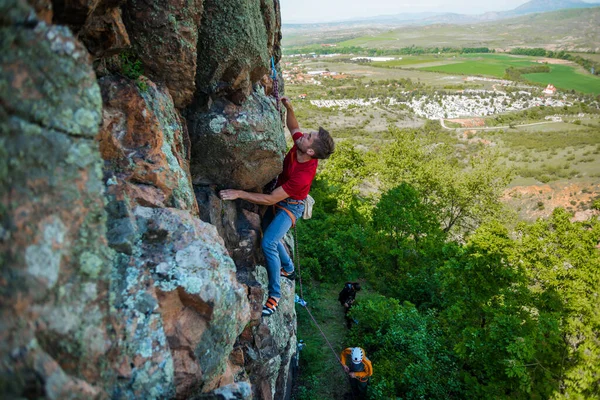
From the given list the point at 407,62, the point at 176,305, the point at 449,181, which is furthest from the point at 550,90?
the point at 176,305

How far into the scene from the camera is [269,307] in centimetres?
756

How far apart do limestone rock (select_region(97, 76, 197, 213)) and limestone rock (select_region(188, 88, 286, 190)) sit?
1239 millimetres

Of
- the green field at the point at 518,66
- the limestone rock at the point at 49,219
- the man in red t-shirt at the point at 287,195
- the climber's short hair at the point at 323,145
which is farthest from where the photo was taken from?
the green field at the point at 518,66

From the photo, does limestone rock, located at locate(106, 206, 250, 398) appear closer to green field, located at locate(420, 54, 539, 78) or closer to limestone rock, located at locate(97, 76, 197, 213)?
limestone rock, located at locate(97, 76, 197, 213)

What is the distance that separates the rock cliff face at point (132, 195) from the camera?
2424 mm

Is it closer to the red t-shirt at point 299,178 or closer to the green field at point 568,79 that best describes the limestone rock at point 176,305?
the red t-shirt at point 299,178

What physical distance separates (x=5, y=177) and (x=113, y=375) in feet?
6.06

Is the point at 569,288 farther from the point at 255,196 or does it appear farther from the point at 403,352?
the point at 255,196

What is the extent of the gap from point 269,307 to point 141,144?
14.0 feet

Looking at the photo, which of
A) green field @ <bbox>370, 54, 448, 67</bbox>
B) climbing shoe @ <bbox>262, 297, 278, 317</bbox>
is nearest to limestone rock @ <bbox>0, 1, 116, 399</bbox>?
climbing shoe @ <bbox>262, 297, 278, 317</bbox>

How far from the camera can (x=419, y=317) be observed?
13203 mm

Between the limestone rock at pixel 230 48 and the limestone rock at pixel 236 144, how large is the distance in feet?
0.97

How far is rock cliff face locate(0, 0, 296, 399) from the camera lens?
2424 millimetres

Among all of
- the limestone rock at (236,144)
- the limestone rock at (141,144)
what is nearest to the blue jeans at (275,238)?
the limestone rock at (236,144)
